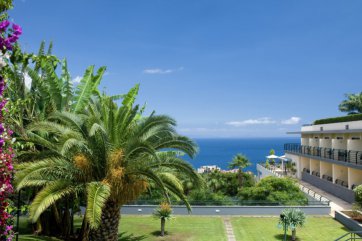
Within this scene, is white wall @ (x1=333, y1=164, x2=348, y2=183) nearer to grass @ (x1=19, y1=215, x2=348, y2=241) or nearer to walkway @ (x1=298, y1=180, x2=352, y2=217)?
walkway @ (x1=298, y1=180, x2=352, y2=217)

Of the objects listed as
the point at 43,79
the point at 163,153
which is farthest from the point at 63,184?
the point at 43,79

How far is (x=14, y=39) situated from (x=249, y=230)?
18517 millimetres

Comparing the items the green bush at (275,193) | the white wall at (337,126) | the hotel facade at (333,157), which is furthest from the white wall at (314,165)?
the green bush at (275,193)

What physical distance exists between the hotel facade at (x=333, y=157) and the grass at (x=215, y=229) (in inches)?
265

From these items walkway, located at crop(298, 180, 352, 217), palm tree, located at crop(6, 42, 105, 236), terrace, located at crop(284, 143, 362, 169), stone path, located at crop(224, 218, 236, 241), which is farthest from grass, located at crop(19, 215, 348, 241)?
terrace, located at crop(284, 143, 362, 169)

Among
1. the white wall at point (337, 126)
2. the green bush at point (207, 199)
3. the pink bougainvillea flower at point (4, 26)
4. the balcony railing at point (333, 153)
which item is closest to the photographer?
the pink bougainvillea flower at point (4, 26)

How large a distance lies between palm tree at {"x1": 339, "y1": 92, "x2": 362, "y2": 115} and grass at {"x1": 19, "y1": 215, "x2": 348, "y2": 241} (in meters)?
33.0

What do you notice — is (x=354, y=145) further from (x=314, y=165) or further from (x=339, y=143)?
(x=314, y=165)

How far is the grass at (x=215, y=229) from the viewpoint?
1891 cm

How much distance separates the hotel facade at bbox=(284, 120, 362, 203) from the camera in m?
28.1

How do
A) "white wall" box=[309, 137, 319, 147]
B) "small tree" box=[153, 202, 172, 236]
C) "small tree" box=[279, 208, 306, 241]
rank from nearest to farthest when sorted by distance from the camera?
"small tree" box=[279, 208, 306, 241], "small tree" box=[153, 202, 172, 236], "white wall" box=[309, 137, 319, 147]

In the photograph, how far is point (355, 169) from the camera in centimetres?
2823

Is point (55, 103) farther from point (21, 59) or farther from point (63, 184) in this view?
point (21, 59)

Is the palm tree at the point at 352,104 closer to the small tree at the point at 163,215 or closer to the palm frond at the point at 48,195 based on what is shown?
the small tree at the point at 163,215
